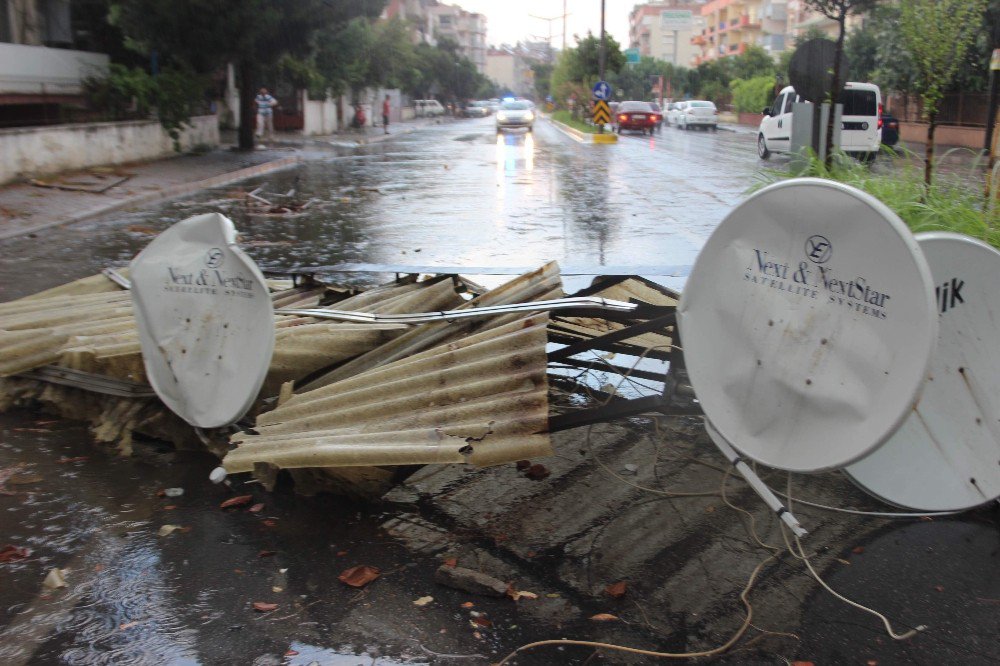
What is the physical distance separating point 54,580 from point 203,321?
1402 mm

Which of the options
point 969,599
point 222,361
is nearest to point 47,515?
point 222,361

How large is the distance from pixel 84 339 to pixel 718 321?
374 cm

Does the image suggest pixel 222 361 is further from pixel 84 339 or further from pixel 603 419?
pixel 603 419

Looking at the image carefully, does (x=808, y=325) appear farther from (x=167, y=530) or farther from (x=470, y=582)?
(x=167, y=530)

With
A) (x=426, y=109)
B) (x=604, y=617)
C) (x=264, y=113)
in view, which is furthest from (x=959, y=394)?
(x=426, y=109)

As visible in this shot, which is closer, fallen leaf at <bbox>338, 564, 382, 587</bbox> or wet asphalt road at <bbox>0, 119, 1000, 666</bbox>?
wet asphalt road at <bbox>0, 119, 1000, 666</bbox>

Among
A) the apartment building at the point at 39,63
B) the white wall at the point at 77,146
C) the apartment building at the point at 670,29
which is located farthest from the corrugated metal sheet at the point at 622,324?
the apartment building at the point at 670,29

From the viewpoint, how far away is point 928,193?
611 centimetres

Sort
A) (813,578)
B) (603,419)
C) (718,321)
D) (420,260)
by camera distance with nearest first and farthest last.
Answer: (718,321)
(813,578)
(603,419)
(420,260)

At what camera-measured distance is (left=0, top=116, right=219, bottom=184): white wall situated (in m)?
17.1

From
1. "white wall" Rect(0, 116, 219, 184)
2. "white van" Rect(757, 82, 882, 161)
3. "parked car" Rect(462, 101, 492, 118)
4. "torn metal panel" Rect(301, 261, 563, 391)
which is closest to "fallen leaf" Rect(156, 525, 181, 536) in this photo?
"torn metal panel" Rect(301, 261, 563, 391)

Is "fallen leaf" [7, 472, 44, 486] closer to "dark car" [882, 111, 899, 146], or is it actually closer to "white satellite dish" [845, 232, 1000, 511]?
"white satellite dish" [845, 232, 1000, 511]

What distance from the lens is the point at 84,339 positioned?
204 inches

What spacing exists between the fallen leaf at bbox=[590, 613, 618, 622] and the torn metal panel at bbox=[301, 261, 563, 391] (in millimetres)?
1627
